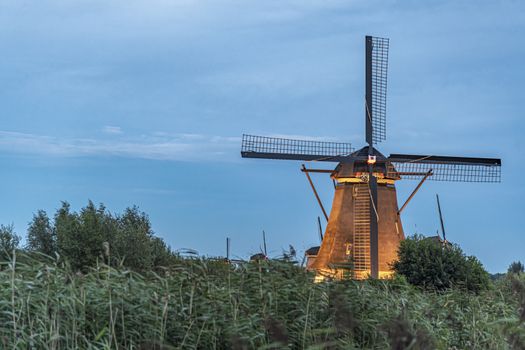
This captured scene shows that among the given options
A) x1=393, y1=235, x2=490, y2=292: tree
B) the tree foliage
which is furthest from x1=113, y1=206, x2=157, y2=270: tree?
x1=393, y1=235, x2=490, y2=292: tree

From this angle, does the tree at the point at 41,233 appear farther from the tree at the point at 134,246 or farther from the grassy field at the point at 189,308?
the grassy field at the point at 189,308

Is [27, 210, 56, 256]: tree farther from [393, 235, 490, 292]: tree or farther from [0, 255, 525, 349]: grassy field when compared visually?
[0, 255, 525, 349]: grassy field

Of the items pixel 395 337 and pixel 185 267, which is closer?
pixel 395 337

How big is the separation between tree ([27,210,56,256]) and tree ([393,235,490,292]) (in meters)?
18.1

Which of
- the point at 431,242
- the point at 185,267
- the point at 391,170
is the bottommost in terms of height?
the point at 185,267

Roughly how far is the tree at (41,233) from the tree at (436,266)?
18.1m

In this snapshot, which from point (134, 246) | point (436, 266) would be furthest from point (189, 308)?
point (134, 246)

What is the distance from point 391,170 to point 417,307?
107 ft

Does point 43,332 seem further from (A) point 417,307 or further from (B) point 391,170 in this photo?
(B) point 391,170

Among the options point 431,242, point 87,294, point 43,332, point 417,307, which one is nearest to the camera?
point 43,332

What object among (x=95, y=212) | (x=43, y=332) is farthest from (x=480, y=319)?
(x=95, y=212)

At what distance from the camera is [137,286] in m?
10.8

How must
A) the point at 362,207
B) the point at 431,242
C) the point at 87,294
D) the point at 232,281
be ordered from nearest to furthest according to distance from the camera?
the point at 87,294, the point at 232,281, the point at 431,242, the point at 362,207

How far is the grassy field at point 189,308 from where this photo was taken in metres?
9.95
